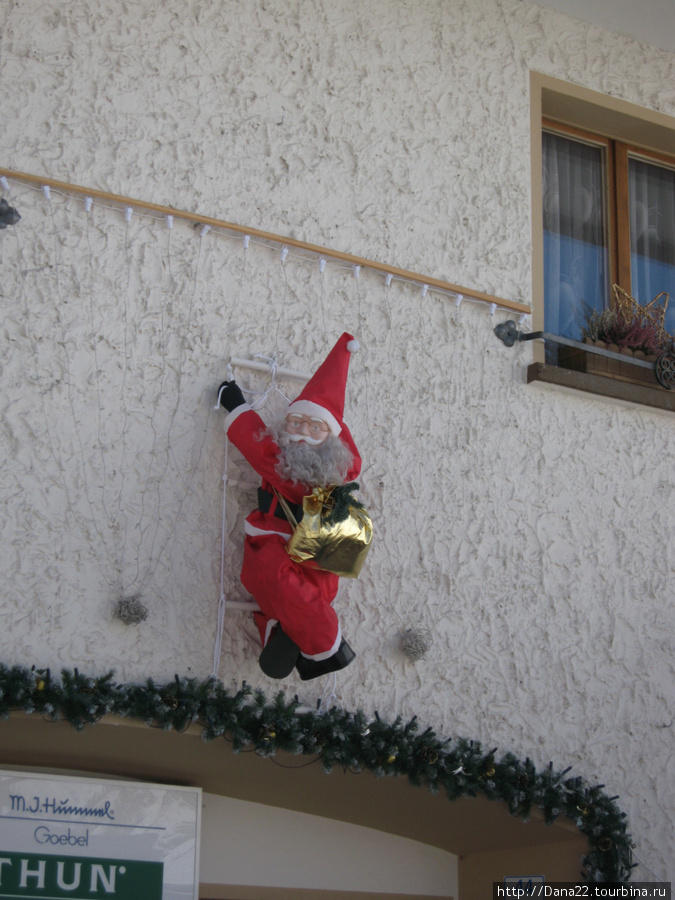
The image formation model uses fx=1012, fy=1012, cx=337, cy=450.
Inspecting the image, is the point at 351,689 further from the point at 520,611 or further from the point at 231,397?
the point at 231,397

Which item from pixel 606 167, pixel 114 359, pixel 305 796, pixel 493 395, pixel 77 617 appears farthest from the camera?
pixel 606 167

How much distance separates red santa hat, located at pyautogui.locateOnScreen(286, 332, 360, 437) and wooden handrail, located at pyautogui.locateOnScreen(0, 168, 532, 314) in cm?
54

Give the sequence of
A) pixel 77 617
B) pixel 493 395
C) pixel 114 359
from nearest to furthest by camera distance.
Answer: pixel 77 617 → pixel 114 359 → pixel 493 395

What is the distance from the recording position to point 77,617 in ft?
10.6

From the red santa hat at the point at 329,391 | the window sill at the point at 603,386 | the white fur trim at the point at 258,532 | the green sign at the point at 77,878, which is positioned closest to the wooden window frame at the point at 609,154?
the window sill at the point at 603,386

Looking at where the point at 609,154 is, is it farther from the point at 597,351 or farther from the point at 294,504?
the point at 294,504

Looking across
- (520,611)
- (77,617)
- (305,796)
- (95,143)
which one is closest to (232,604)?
(77,617)

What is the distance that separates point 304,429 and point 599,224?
2.43 metres

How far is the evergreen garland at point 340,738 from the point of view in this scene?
120 inches

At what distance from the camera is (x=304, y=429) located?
3373mm

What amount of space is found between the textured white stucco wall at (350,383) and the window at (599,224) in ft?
1.62

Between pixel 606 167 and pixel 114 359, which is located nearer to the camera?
pixel 114 359

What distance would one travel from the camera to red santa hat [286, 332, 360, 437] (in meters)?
3.38

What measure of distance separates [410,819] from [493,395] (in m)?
1.71
